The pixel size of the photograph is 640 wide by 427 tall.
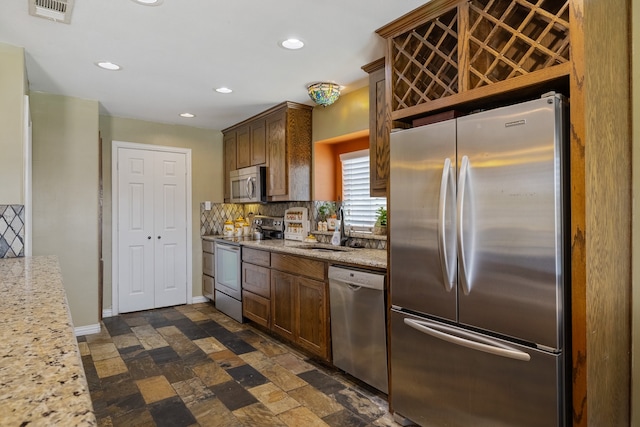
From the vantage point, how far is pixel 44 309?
1.23 m

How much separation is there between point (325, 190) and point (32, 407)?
361cm

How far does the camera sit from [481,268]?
1.75 m

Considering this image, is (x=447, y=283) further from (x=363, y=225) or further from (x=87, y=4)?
(x=87, y=4)

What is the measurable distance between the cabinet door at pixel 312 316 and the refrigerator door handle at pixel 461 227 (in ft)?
4.34

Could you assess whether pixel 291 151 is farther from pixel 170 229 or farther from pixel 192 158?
pixel 170 229

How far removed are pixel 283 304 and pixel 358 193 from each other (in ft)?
4.32

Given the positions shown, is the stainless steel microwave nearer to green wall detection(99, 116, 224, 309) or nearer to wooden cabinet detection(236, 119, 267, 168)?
wooden cabinet detection(236, 119, 267, 168)

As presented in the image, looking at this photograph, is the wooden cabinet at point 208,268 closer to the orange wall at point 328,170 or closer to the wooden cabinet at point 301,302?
the wooden cabinet at point 301,302

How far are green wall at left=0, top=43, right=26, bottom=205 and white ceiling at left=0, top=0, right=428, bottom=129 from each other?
0.16m

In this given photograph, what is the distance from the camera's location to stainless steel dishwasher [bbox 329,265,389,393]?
2.43m

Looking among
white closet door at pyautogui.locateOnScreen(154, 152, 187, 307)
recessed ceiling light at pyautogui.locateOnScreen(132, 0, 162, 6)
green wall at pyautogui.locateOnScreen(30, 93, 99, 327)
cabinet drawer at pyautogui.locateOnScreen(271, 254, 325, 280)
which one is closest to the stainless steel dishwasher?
cabinet drawer at pyautogui.locateOnScreen(271, 254, 325, 280)

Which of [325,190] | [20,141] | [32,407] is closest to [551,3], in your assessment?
[32,407]

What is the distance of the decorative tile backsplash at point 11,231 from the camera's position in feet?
8.34

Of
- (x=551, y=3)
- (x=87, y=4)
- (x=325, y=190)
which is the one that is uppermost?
(x=87, y=4)
